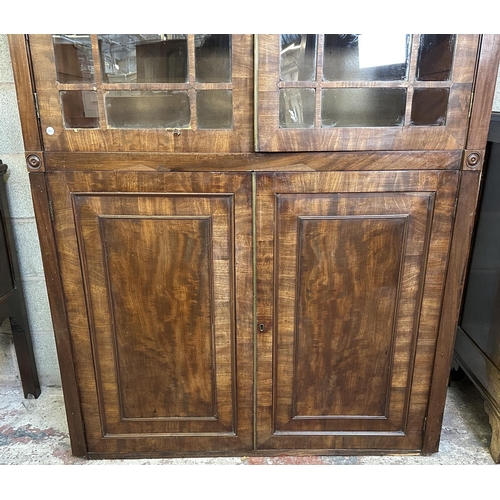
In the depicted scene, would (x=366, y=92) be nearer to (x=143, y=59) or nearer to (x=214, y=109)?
(x=214, y=109)

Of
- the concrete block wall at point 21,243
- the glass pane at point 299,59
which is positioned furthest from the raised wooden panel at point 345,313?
the concrete block wall at point 21,243

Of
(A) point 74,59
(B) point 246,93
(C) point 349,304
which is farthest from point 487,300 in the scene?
(A) point 74,59

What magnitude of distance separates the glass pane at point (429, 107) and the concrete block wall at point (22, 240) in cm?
62

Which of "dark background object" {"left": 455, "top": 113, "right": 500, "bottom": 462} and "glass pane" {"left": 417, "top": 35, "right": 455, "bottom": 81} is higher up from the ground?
"glass pane" {"left": 417, "top": 35, "right": 455, "bottom": 81}

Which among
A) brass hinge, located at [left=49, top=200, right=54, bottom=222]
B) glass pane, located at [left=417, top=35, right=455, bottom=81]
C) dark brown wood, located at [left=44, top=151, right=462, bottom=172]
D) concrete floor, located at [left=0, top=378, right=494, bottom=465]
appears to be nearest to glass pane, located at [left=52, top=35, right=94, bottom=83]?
dark brown wood, located at [left=44, top=151, right=462, bottom=172]

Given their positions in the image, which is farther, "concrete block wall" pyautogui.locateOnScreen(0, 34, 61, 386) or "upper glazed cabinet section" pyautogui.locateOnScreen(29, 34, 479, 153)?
"concrete block wall" pyautogui.locateOnScreen(0, 34, 61, 386)

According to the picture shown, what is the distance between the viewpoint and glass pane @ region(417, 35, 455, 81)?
1.02m

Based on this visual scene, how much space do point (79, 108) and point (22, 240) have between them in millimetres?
742

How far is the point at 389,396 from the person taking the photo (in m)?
1.29

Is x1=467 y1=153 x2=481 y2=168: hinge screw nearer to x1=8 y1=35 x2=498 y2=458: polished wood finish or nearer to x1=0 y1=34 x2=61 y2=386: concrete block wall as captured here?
x1=8 y1=35 x2=498 y2=458: polished wood finish

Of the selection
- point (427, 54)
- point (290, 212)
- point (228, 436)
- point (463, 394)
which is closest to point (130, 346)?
point (228, 436)

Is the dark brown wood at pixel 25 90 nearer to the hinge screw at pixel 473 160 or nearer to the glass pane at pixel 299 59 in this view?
the glass pane at pixel 299 59

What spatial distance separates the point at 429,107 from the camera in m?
1.07

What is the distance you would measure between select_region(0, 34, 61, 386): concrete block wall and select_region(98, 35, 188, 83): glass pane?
0.60 metres
